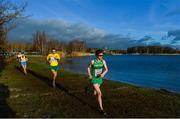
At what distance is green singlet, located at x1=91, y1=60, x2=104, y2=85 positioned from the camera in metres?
9.65

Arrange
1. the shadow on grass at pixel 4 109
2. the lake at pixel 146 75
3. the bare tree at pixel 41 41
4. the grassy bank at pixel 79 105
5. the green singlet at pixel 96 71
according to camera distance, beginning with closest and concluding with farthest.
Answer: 1. the shadow on grass at pixel 4 109
2. the grassy bank at pixel 79 105
3. the green singlet at pixel 96 71
4. the lake at pixel 146 75
5. the bare tree at pixel 41 41

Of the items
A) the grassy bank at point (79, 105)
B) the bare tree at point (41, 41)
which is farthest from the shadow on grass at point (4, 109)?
the bare tree at point (41, 41)

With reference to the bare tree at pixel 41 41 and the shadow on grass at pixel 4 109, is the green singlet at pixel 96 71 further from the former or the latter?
the bare tree at pixel 41 41

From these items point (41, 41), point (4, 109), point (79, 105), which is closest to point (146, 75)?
point (79, 105)

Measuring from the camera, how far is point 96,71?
969 cm

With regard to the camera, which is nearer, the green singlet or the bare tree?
the green singlet

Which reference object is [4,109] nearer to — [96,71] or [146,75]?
[96,71]

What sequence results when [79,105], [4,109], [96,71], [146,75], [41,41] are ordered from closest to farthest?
[96,71]
[4,109]
[79,105]
[146,75]
[41,41]

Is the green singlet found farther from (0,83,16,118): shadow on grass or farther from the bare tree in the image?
the bare tree

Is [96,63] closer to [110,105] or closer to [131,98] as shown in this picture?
[110,105]

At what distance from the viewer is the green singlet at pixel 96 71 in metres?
9.65

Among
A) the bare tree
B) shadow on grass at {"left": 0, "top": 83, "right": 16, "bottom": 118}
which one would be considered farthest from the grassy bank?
Result: the bare tree

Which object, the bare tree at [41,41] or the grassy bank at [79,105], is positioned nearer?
the grassy bank at [79,105]

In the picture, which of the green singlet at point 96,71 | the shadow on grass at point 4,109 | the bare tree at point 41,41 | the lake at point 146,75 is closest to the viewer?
the shadow on grass at point 4,109
